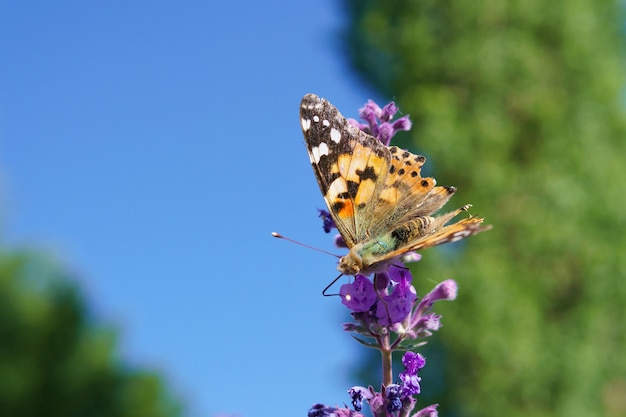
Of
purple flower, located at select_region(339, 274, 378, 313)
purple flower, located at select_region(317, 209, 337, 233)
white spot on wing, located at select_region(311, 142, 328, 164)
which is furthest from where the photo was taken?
purple flower, located at select_region(317, 209, 337, 233)

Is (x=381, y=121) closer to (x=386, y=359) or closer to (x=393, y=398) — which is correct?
(x=386, y=359)

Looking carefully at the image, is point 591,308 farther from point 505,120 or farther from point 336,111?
point 336,111

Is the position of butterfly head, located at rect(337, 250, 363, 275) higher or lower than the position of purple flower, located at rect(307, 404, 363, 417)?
higher

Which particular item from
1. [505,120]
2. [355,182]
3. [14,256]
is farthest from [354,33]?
[355,182]

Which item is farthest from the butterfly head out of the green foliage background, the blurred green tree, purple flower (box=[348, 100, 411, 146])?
the blurred green tree

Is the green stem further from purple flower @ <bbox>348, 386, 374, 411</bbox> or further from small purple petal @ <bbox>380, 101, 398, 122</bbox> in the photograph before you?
small purple petal @ <bbox>380, 101, 398, 122</bbox>

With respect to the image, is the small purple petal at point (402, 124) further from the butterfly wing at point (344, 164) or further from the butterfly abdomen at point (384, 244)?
the butterfly abdomen at point (384, 244)
